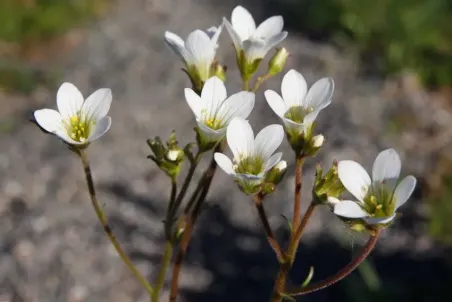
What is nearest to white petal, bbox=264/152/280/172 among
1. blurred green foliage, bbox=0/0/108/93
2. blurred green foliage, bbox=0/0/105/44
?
blurred green foliage, bbox=0/0/108/93

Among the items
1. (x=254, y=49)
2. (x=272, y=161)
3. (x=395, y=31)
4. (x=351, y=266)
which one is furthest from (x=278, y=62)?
(x=395, y=31)

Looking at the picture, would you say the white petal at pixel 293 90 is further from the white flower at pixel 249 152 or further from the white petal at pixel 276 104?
the white flower at pixel 249 152

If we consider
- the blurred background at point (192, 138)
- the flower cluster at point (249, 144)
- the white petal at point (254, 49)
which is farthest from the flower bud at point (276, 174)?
the blurred background at point (192, 138)

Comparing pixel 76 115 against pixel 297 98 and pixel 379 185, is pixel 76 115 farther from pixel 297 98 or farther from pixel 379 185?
pixel 379 185

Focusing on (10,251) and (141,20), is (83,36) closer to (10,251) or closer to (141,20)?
(141,20)

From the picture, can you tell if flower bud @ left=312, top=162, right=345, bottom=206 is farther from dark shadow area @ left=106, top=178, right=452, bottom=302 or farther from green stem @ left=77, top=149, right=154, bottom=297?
dark shadow area @ left=106, top=178, right=452, bottom=302

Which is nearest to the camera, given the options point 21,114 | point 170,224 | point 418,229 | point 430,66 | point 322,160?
point 170,224

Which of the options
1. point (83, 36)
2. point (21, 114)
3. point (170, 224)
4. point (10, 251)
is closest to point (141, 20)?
point (83, 36)
